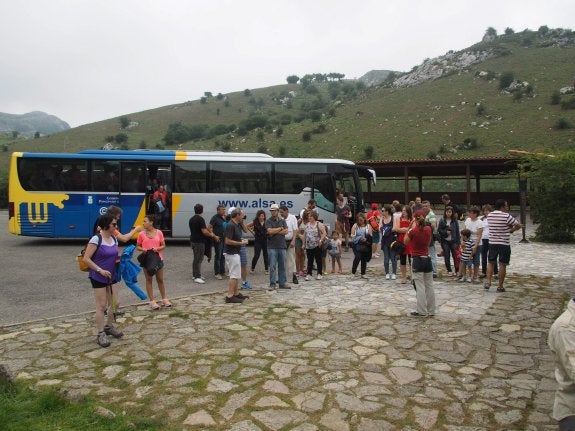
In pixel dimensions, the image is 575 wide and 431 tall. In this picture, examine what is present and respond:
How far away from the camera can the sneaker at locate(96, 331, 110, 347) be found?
5.62 m

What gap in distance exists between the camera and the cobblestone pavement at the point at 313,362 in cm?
404

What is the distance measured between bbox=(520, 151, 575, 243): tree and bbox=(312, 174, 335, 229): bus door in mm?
7629

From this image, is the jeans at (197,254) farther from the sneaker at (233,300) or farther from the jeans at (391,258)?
the jeans at (391,258)

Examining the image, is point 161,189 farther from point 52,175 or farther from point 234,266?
point 234,266

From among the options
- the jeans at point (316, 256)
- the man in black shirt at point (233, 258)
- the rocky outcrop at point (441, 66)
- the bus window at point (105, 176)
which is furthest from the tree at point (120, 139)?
the man in black shirt at point (233, 258)

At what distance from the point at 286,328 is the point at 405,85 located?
235 feet

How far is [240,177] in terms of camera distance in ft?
51.1

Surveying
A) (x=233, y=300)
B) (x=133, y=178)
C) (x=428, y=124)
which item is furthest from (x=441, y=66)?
(x=233, y=300)

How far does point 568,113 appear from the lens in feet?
149

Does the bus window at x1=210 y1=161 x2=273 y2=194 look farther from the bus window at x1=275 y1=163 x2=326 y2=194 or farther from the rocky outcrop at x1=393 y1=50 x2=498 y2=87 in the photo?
the rocky outcrop at x1=393 y1=50 x2=498 y2=87

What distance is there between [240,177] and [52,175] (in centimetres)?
598

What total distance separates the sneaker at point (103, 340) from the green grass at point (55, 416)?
1.34m

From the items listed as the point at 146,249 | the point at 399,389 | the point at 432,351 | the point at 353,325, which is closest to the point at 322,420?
the point at 399,389

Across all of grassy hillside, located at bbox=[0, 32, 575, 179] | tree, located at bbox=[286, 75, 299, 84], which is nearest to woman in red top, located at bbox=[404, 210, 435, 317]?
grassy hillside, located at bbox=[0, 32, 575, 179]
